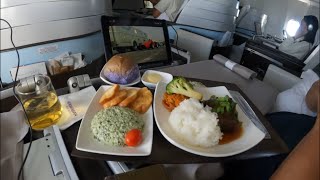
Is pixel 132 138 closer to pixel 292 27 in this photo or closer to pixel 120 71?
pixel 120 71

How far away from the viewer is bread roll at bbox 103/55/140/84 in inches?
29.1

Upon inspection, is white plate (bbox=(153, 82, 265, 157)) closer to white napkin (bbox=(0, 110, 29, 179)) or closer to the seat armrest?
the seat armrest

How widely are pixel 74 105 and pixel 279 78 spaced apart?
0.64 metres

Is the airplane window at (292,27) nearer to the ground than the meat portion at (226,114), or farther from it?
farther from it

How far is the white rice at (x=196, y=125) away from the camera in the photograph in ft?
1.79

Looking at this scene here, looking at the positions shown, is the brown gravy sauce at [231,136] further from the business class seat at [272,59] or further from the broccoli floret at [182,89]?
the business class seat at [272,59]

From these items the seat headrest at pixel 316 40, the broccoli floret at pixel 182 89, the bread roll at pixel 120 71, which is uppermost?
the seat headrest at pixel 316 40

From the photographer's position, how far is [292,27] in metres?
0.66

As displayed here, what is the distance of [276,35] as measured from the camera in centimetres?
74

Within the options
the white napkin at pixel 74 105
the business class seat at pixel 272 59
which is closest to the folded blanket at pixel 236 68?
the business class seat at pixel 272 59

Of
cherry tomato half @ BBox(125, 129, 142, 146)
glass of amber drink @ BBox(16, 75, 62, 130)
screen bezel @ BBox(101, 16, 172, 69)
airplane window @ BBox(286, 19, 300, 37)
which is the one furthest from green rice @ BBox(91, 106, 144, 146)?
airplane window @ BBox(286, 19, 300, 37)

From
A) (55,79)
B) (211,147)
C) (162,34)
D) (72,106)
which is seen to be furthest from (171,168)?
(162,34)

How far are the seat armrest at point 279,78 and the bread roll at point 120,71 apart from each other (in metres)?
0.45

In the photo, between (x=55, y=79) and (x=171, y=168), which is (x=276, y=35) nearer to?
(x=171, y=168)
